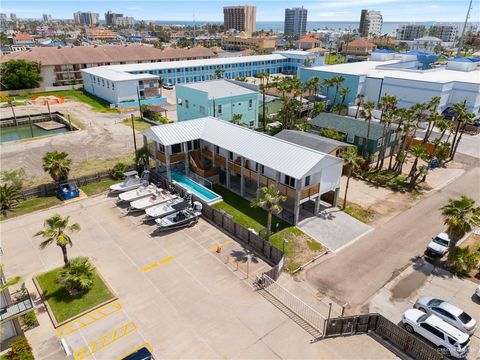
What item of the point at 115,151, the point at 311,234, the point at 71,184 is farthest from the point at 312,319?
the point at 115,151

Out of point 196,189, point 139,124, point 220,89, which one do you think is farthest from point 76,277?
point 139,124

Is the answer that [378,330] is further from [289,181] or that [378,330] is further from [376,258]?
[289,181]

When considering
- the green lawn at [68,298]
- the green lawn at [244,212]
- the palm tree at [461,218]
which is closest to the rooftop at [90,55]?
the green lawn at [244,212]

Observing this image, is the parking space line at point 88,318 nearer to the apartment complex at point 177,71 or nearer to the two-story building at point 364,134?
the two-story building at point 364,134

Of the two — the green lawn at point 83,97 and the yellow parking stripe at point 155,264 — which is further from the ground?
the green lawn at point 83,97

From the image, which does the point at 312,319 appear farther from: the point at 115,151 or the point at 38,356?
the point at 115,151

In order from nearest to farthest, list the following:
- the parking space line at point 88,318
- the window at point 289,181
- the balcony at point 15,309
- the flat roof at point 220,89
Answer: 1. the balcony at point 15,309
2. the parking space line at point 88,318
3. the window at point 289,181
4. the flat roof at point 220,89

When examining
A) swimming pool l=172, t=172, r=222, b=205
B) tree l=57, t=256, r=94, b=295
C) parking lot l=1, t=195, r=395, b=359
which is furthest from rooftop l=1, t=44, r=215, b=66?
tree l=57, t=256, r=94, b=295
